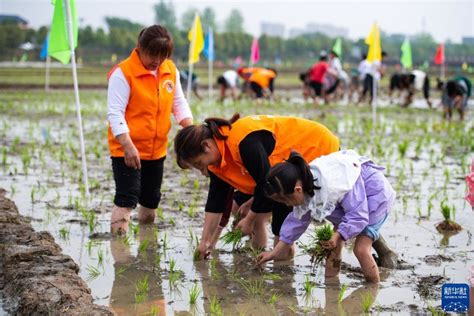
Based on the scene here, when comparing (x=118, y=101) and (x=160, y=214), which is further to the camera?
(x=160, y=214)

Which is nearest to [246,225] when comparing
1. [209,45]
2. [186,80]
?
[209,45]

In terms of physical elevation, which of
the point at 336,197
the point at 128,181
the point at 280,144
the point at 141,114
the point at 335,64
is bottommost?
the point at 128,181

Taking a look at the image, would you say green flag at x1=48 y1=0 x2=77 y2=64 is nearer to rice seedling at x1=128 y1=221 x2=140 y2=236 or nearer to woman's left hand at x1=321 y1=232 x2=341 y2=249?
rice seedling at x1=128 y1=221 x2=140 y2=236

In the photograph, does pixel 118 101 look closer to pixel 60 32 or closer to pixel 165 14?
pixel 60 32

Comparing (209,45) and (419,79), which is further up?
(209,45)

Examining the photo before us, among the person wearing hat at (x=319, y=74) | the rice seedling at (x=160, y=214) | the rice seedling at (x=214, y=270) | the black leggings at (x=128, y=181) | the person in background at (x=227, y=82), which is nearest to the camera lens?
the rice seedling at (x=214, y=270)

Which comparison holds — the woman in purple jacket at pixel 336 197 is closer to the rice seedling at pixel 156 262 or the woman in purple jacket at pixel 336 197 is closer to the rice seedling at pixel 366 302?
the rice seedling at pixel 366 302

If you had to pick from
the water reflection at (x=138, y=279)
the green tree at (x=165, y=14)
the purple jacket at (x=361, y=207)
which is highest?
the green tree at (x=165, y=14)

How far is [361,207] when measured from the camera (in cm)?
400

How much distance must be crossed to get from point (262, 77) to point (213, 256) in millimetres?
14784

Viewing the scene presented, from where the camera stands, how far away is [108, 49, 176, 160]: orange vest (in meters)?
5.14

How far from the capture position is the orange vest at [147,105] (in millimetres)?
5137

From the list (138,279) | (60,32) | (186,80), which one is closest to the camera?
(138,279)

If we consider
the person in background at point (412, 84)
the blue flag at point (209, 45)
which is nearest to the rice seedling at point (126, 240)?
the blue flag at point (209, 45)
